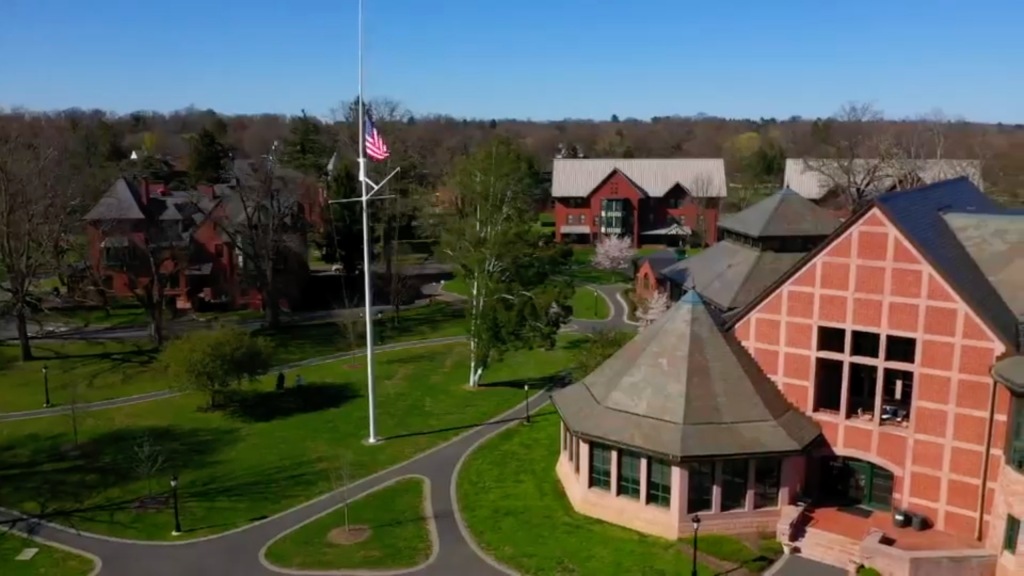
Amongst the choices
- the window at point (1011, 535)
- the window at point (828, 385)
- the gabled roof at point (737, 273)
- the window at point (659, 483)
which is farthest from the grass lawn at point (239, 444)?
the window at point (1011, 535)

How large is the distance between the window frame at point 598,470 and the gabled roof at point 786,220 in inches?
746

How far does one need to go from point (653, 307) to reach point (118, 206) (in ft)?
140

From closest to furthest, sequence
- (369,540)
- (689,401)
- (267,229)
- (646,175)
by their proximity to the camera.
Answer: (689,401)
(369,540)
(267,229)
(646,175)

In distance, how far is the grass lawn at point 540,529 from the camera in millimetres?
26531

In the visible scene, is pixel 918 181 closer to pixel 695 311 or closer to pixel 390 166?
pixel 390 166

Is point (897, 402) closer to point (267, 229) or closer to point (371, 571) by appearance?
point (371, 571)

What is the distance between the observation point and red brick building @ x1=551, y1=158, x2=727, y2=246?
323 ft

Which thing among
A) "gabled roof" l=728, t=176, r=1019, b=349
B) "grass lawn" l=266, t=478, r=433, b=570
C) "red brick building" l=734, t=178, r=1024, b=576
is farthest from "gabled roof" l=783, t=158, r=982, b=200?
"grass lawn" l=266, t=478, r=433, b=570

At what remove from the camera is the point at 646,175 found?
10275 cm

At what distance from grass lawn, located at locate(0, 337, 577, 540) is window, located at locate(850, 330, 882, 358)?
63.3ft

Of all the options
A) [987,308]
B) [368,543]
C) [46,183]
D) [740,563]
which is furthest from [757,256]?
[46,183]

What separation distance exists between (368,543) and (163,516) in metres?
8.41

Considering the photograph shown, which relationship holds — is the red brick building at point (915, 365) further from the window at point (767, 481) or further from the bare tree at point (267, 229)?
the bare tree at point (267, 229)

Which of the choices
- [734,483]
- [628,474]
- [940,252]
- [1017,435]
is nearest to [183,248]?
[628,474]
